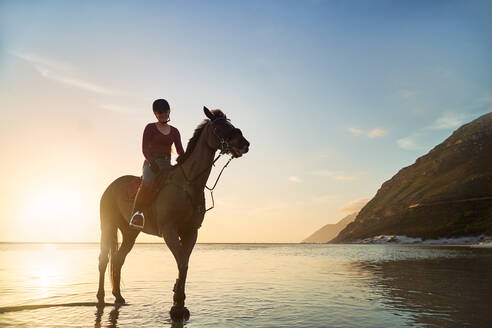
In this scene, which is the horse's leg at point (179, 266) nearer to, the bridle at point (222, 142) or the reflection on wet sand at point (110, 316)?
the reflection on wet sand at point (110, 316)

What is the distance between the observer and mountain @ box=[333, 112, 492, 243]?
408ft

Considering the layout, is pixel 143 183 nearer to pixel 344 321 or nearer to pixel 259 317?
pixel 259 317

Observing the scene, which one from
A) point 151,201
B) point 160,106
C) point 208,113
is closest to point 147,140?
point 160,106

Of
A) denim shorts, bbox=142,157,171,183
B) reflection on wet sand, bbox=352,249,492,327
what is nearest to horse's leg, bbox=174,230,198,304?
denim shorts, bbox=142,157,171,183

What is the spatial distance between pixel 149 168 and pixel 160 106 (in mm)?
1377

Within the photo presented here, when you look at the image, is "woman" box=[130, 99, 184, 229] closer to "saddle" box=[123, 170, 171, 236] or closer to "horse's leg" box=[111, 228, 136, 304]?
"saddle" box=[123, 170, 171, 236]

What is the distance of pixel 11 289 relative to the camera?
1140 cm

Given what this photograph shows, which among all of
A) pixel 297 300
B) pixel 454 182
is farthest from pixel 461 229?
pixel 297 300

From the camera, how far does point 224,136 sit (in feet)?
22.8

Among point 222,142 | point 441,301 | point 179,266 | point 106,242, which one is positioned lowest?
point 441,301

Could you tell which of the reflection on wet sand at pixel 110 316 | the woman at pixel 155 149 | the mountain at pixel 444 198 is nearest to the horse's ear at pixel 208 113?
the woman at pixel 155 149

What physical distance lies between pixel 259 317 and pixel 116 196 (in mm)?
4483

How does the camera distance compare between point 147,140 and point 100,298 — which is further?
point 100,298

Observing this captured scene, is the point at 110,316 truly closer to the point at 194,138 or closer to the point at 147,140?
the point at 147,140
